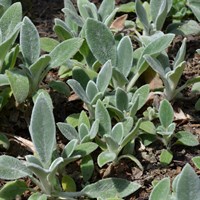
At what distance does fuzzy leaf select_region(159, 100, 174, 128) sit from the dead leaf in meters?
0.73

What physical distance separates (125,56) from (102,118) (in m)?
0.36

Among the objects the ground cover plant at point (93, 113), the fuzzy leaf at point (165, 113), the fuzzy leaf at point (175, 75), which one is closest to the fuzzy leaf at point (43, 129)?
the ground cover plant at point (93, 113)

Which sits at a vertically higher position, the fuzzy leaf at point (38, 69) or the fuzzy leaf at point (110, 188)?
the fuzzy leaf at point (38, 69)

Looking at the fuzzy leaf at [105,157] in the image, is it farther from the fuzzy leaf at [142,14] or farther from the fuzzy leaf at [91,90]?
the fuzzy leaf at [142,14]

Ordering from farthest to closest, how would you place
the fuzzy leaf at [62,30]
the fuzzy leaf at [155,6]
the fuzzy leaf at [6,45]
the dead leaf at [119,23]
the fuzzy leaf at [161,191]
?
the dead leaf at [119,23], the fuzzy leaf at [155,6], the fuzzy leaf at [62,30], the fuzzy leaf at [6,45], the fuzzy leaf at [161,191]

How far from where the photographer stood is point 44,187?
6.58 feet

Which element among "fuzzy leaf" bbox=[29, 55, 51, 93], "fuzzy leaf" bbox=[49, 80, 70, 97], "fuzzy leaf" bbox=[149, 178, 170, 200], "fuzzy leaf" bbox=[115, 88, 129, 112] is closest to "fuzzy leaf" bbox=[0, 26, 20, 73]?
"fuzzy leaf" bbox=[29, 55, 51, 93]

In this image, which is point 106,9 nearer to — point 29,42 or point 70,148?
point 29,42

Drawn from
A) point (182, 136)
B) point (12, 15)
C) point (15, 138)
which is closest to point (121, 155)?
point (182, 136)

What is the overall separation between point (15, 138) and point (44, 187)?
0.39 meters

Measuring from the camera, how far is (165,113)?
7.31 ft

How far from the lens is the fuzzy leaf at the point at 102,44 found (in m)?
2.39

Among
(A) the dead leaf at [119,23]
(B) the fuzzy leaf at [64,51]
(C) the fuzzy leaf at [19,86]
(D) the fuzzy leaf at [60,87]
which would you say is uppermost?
(B) the fuzzy leaf at [64,51]

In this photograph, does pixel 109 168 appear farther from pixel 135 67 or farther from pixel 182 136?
pixel 135 67
